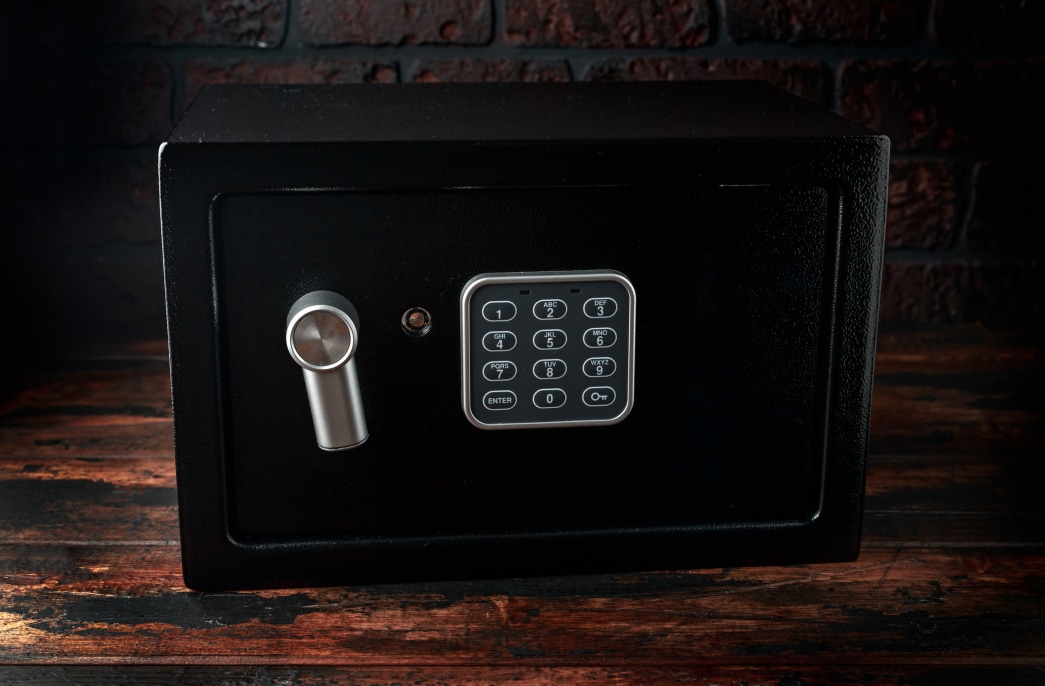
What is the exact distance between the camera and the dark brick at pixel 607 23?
3.12 feet

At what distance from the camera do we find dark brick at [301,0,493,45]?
0.94 meters

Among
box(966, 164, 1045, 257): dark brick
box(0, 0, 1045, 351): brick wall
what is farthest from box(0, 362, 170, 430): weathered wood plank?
box(966, 164, 1045, 257): dark brick

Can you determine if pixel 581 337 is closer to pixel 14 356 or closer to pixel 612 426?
pixel 612 426

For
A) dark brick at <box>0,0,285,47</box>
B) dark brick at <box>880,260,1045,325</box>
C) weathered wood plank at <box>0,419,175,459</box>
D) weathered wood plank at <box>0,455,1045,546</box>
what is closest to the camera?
weathered wood plank at <box>0,455,1045,546</box>

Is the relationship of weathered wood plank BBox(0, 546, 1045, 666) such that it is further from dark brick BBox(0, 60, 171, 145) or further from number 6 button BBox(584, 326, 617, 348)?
dark brick BBox(0, 60, 171, 145)

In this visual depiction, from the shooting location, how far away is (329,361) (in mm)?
516

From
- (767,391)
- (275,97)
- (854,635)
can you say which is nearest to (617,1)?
(275,97)

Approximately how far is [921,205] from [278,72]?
623 mm

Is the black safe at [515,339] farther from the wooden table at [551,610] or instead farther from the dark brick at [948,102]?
the dark brick at [948,102]

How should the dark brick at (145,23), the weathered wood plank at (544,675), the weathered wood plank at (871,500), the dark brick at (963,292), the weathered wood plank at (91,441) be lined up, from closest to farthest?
the weathered wood plank at (544,675), the weathered wood plank at (871,500), the weathered wood plank at (91,441), the dark brick at (145,23), the dark brick at (963,292)

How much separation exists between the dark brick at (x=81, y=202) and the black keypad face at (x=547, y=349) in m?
0.54

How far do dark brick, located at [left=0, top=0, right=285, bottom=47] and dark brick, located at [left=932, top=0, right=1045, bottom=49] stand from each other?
2.00ft

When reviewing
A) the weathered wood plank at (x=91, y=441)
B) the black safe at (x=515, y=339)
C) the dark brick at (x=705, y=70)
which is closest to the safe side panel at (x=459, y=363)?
the black safe at (x=515, y=339)

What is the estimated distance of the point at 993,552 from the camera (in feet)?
1.99
